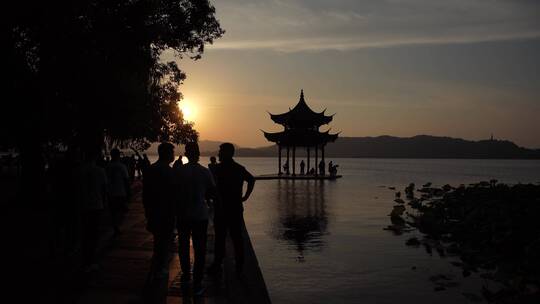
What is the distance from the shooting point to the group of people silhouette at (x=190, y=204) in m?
7.57

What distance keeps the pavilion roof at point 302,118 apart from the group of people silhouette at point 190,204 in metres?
50.8

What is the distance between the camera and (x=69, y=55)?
49.2 ft

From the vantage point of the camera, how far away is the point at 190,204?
7.55 metres

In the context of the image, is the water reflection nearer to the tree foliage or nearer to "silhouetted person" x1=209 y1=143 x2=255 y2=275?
"silhouetted person" x1=209 y1=143 x2=255 y2=275

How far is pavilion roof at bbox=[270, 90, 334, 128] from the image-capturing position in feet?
195

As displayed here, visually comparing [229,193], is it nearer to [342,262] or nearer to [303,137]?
[342,262]

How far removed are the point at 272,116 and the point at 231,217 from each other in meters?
53.3

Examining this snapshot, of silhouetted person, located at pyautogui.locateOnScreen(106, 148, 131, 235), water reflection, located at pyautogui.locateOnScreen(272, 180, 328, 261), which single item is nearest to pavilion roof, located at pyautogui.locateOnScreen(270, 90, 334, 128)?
water reflection, located at pyautogui.locateOnScreen(272, 180, 328, 261)

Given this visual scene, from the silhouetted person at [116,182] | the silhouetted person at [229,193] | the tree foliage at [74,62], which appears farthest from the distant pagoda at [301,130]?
the silhouetted person at [229,193]

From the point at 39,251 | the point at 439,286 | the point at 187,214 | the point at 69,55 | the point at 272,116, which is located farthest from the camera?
the point at 272,116

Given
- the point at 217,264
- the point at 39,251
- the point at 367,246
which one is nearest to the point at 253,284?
the point at 217,264

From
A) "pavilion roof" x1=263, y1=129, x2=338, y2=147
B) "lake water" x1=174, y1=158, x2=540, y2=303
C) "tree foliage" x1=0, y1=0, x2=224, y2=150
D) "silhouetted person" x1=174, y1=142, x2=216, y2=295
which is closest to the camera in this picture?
"silhouetted person" x1=174, y1=142, x2=216, y2=295

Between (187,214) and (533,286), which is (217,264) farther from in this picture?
(533,286)

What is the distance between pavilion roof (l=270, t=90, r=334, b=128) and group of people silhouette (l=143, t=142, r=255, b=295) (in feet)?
167
